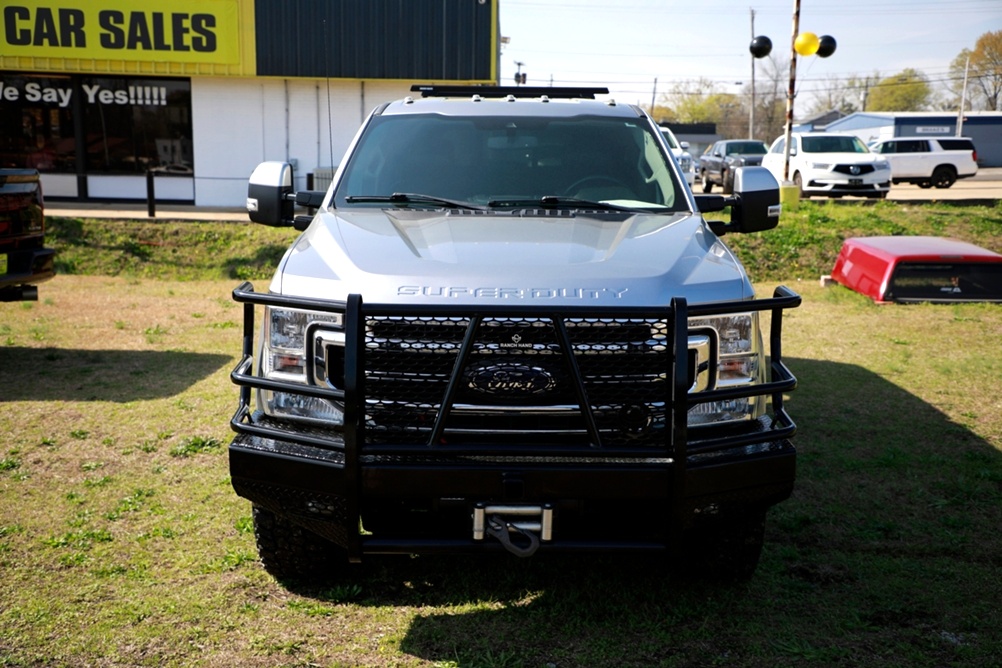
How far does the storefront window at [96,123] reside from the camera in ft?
70.6

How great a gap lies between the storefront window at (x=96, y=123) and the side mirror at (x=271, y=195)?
1839 centimetres

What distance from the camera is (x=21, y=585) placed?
3.89 meters

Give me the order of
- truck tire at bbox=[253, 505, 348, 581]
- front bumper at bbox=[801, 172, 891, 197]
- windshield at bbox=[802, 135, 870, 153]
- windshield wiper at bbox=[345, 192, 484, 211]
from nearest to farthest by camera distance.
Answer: truck tire at bbox=[253, 505, 348, 581], windshield wiper at bbox=[345, 192, 484, 211], front bumper at bbox=[801, 172, 891, 197], windshield at bbox=[802, 135, 870, 153]

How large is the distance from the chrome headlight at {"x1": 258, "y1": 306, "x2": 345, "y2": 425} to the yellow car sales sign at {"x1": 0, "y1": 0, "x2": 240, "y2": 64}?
18777mm

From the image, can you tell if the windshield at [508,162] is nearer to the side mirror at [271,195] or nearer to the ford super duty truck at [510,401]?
the side mirror at [271,195]

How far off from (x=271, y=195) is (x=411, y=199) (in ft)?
2.45

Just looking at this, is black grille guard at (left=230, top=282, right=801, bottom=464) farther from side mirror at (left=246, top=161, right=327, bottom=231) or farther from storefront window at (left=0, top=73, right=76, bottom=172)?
storefront window at (left=0, top=73, right=76, bottom=172)

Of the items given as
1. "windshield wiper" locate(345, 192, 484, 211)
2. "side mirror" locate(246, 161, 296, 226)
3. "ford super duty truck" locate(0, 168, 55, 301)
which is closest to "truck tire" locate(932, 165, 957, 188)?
"ford super duty truck" locate(0, 168, 55, 301)

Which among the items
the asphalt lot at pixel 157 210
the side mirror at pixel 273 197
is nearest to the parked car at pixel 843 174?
the asphalt lot at pixel 157 210

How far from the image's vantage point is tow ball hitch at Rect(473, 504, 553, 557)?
10.4 feet

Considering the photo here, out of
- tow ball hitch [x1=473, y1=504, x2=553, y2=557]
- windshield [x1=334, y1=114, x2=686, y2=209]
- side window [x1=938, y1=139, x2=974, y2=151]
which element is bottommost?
tow ball hitch [x1=473, y1=504, x2=553, y2=557]

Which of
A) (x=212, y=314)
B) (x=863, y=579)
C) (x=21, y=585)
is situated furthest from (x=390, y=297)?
(x=212, y=314)

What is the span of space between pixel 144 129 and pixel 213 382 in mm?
16312

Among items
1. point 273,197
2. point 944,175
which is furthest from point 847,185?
point 273,197
